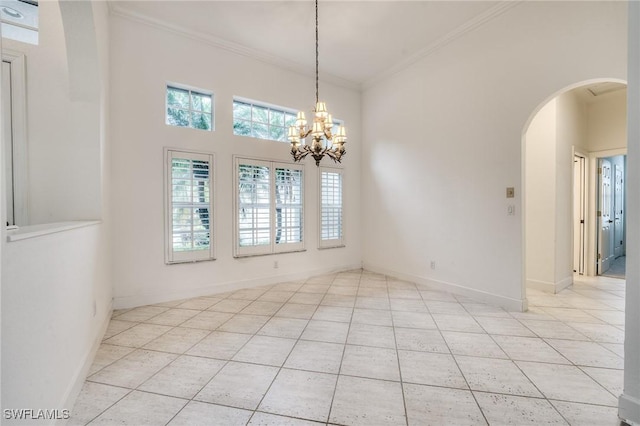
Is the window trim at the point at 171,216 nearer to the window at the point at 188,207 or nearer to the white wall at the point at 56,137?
the window at the point at 188,207

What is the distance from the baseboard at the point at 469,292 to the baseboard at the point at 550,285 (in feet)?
3.75

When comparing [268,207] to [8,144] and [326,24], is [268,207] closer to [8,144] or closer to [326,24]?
[326,24]

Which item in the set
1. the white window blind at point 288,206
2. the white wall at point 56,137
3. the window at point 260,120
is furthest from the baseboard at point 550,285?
the white wall at point 56,137

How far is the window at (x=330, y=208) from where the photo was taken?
16.7 feet

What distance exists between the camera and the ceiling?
10.9ft

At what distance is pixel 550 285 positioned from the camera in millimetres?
3992

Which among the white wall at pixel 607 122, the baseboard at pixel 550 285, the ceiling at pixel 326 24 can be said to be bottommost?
the baseboard at pixel 550 285

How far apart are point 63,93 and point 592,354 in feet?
17.0

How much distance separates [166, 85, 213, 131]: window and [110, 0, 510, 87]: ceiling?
30.5 inches

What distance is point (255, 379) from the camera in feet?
6.56

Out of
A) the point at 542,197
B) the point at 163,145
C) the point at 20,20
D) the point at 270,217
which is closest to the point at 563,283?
the point at 542,197

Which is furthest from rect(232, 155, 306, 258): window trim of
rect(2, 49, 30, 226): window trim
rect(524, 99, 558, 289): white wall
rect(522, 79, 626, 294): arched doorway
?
rect(524, 99, 558, 289): white wall

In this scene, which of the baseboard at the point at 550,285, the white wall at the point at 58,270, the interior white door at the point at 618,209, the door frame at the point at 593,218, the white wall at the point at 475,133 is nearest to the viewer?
the white wall at the point at 58,270

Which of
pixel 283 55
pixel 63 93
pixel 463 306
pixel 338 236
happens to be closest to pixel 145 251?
pixel 63 93
